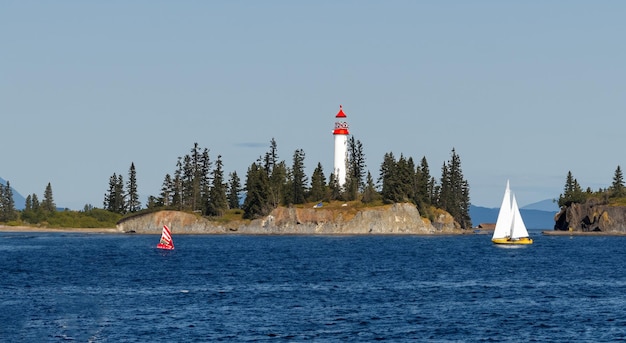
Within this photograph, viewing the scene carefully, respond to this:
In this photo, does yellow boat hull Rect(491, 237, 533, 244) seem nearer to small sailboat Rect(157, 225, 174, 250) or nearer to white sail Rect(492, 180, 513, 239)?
white sail Rect(492, 180, 513, 239)

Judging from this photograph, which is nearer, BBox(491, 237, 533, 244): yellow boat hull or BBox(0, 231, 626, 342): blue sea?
BBox(0, 231, 626, 342): blue sea

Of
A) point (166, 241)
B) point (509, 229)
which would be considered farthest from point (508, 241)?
point (166, 241)

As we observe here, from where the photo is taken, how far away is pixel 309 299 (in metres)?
69.8

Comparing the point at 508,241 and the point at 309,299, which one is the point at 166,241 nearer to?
the point at 508,241

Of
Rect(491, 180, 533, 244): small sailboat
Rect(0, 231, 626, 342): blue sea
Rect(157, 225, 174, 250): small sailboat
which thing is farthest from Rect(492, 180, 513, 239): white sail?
Rect(157, 225, 174, 250): small sailboat

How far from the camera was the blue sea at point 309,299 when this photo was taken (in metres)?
54.0

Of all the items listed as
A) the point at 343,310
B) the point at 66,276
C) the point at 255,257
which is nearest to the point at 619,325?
the point at 343,310

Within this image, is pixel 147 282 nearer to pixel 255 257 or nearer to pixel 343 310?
pixel 343 310

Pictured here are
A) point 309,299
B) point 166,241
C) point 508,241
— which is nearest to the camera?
point 309,299

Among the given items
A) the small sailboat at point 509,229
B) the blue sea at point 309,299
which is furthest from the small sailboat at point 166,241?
the small sailboat at point 509,229

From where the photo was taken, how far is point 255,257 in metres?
119

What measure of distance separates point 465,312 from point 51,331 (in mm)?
26123

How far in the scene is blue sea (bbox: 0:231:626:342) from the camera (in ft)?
177

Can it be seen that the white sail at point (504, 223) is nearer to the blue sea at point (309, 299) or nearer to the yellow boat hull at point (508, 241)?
the yellow boat hull at point (508, 241)
